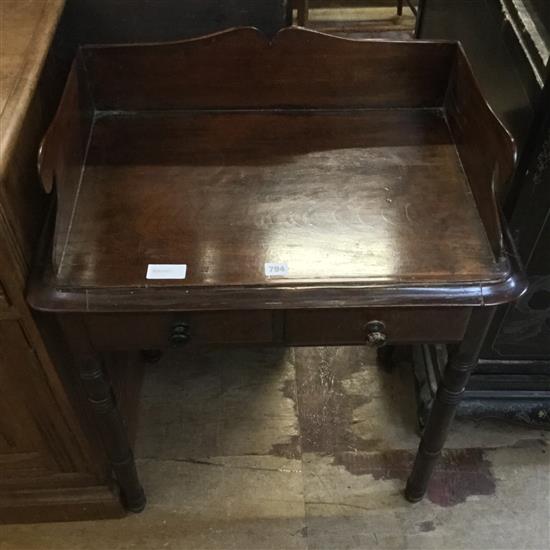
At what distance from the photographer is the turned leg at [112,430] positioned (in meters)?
1.03

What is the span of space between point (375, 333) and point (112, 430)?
503mm

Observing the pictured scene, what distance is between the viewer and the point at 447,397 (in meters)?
1.11

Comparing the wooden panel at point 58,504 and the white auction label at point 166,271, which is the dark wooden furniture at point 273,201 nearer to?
the white auction label at point 166,271

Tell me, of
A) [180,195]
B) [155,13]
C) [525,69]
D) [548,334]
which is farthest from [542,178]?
[155,13]

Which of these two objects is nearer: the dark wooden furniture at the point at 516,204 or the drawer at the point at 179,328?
the drawer at the point at 179,328

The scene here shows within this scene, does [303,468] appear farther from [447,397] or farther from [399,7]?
[399,7]

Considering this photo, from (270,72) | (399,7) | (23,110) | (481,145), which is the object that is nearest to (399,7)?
(399,7)

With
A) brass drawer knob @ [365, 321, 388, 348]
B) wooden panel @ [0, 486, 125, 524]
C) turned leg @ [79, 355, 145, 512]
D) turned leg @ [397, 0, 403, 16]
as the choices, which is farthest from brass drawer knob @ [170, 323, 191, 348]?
turned leg @ [397, 0, 403, 16]

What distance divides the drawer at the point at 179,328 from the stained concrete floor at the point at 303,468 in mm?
581

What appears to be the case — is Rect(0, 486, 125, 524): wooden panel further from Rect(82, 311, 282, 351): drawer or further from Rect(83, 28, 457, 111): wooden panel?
Rect(83, 28, 457, 111): wooden panel

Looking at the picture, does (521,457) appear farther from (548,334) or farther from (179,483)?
(179,483)

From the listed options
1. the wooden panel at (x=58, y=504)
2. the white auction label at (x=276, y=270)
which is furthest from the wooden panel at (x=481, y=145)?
the wooden panel at (x=58, y=504)

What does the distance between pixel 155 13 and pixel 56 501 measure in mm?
968

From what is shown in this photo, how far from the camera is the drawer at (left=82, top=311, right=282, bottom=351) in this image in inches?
37.2
